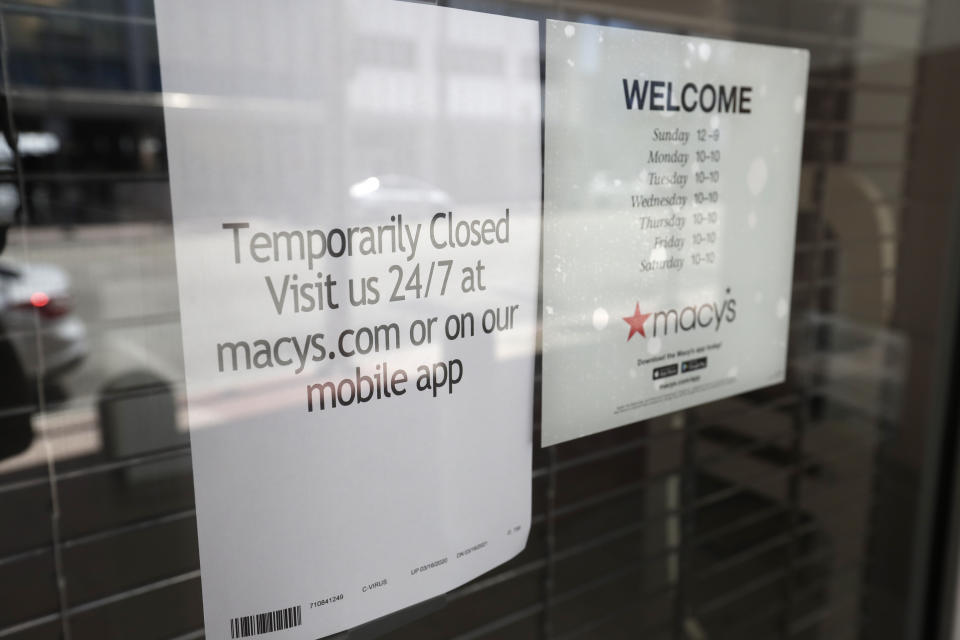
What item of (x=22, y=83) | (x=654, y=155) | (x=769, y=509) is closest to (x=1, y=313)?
(x=22, y=83)

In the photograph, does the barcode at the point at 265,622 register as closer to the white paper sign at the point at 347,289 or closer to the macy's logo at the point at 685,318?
the white paper sign at the point at 347,289

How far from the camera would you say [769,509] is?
1.36 meters

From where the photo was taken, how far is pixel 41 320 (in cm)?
75

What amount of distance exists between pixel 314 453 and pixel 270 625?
0.18 metres

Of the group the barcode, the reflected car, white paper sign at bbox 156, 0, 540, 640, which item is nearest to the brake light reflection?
the reflected car

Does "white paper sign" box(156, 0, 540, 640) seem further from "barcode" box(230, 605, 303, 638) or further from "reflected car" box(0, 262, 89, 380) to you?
"reflected car" box(0, 262, 89, 380)

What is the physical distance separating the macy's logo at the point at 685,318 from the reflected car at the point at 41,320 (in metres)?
0.65

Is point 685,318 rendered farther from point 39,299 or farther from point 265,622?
point 39,299

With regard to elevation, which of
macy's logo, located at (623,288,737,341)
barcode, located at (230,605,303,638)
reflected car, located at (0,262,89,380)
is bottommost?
barcode, located at (230,605,303,638)

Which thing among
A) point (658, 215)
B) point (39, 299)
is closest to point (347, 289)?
point (39, 299)

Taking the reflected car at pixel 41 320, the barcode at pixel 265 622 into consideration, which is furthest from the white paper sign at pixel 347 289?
the reflected car at pixel 41 320

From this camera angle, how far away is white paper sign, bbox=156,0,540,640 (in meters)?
0.69

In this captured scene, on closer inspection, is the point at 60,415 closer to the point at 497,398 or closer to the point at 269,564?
the point at 269,564

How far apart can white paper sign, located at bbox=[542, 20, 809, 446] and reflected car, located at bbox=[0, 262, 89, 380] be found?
0.52 metres
